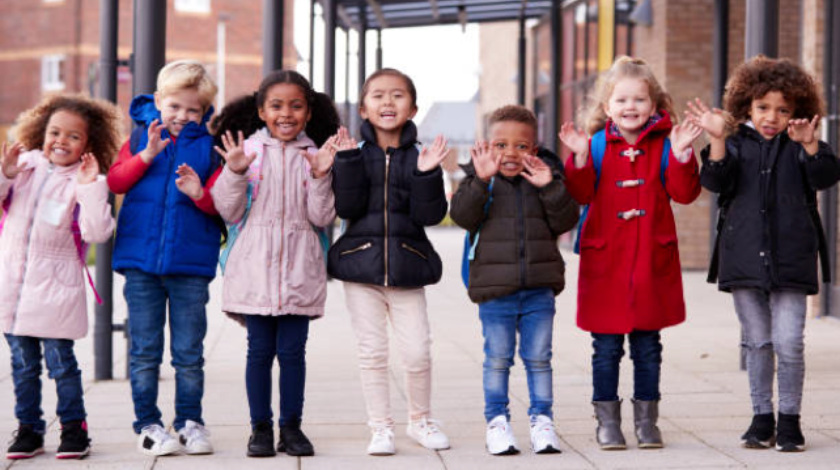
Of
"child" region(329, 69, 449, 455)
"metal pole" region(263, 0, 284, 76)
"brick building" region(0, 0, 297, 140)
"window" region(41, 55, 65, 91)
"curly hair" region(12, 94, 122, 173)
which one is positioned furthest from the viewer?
"window" region(41, 55, 65, 91)

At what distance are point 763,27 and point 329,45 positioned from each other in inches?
280

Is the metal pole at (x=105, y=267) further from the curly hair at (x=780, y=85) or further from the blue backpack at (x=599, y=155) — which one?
the curly hair at (x=780, y=85)

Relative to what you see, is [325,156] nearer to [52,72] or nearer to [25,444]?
[25,444]

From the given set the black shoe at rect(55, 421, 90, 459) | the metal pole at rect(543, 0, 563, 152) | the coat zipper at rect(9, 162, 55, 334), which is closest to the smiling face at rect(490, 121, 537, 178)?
A: the coat zipper at rect(9, 162, 55, 334)

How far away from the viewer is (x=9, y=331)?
5152mm

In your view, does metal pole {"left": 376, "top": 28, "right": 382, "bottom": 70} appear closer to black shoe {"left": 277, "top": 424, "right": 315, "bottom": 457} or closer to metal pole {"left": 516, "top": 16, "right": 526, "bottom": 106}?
metal pole {"left": 516, "top": 16, "right": 526, "bottom": 106}

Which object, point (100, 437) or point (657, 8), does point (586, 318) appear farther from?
point (657, 8)

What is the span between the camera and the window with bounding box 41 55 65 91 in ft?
135

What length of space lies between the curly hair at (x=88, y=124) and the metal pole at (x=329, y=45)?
8099mm

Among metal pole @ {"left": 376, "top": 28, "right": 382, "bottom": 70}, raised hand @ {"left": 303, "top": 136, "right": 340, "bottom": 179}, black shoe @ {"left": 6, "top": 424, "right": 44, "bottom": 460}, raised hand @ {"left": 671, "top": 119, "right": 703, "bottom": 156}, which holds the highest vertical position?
metal pole @ {"left": 376, "top": 28, "right": 382, "bottom": 70}

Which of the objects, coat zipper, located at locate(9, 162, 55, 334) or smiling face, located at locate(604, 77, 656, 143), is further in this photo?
smiling face, located at locate(604, 77, 656, 143)

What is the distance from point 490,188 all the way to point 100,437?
2.03 m

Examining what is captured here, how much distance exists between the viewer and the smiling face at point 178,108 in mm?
5270

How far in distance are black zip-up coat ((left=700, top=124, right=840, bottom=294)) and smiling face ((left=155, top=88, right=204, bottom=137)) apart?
211 cm
